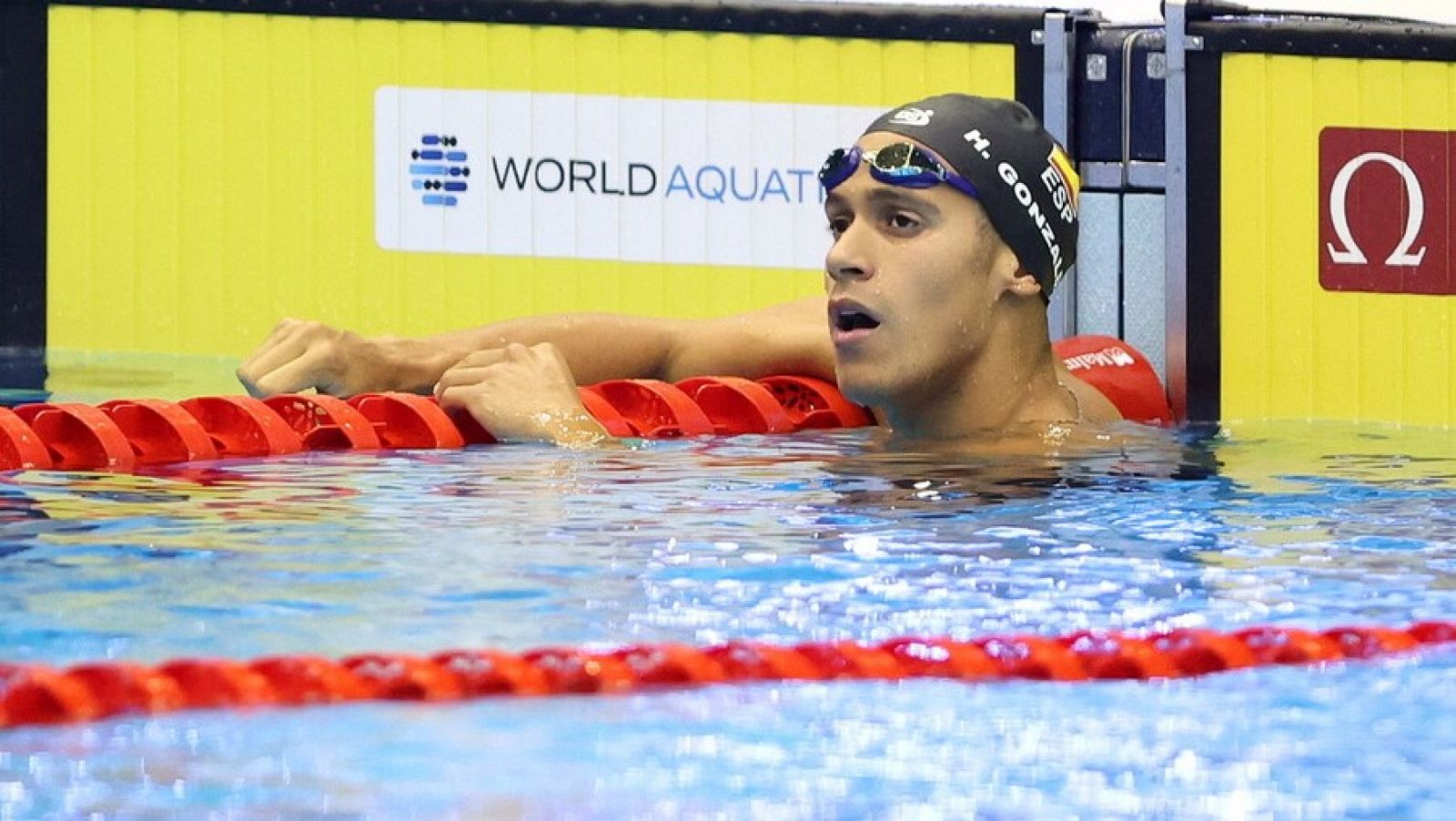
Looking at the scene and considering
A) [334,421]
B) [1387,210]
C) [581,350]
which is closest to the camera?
[334,421]

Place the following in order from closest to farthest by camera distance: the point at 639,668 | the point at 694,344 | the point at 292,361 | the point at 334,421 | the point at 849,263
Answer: the point at 639,668
the point at 849,263
the point at 334,421
the point at 292,361
the point at 694,344

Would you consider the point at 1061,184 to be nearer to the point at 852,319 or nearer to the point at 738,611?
the point at 852,319

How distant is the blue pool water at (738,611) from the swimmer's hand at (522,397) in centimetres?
7

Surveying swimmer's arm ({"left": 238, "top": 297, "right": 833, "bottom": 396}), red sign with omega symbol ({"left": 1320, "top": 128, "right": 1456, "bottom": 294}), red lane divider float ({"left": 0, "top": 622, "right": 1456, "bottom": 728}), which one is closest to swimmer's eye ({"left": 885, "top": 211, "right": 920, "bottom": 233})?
swimmer's arm ({"left": 238, "top": 297, "right": 833, "bottom": 396})

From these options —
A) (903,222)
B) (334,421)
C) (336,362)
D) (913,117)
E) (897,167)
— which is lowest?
(334,421)

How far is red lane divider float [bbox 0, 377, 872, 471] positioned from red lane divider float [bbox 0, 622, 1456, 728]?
1.94 meters

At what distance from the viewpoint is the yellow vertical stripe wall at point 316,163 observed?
6.23m

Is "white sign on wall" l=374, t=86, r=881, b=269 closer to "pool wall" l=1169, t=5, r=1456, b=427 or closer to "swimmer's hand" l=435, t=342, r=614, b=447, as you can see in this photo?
"pool wall" l=1169, t=5, r=1456, b=427

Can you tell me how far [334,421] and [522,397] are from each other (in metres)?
0.38

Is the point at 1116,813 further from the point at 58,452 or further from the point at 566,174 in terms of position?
the point at 566,174

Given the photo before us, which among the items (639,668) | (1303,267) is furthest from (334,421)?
(1303,267)

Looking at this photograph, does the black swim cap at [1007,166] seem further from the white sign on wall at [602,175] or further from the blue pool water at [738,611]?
the white sign on wall at [602,175]

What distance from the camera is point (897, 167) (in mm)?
4359

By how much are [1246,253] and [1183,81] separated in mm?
473
